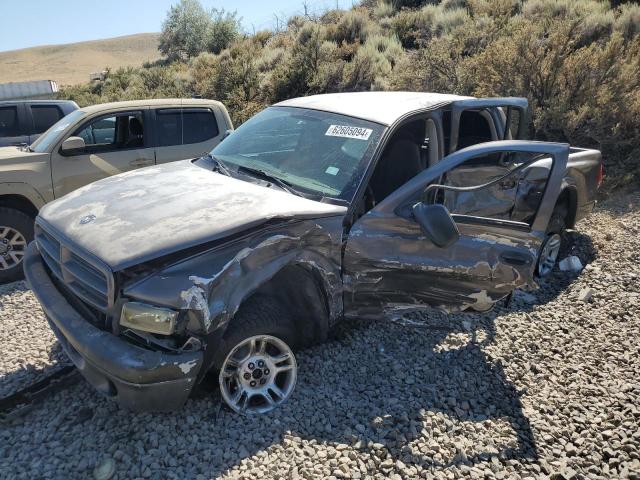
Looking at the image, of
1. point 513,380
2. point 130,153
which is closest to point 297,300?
point 513,380

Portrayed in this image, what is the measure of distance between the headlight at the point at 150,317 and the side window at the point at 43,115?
24.7 ft

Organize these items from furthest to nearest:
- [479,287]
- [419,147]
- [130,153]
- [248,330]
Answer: [130,153] < [419,147] < [479,287] < [248,330]

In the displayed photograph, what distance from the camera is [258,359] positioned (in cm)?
307

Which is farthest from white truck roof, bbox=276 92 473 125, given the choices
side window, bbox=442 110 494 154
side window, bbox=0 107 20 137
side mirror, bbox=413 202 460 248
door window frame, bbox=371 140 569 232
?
side window, bbox=0 107 20 137

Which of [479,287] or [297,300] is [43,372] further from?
[479,287]

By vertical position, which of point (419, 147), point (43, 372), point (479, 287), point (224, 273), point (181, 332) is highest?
point (419, 147)

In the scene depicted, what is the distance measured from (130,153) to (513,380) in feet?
16.2

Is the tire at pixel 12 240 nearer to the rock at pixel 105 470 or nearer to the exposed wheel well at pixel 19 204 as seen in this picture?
the exposed wheel well at pixel 19 204

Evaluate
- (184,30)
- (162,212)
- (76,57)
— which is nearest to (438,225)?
(162,212)

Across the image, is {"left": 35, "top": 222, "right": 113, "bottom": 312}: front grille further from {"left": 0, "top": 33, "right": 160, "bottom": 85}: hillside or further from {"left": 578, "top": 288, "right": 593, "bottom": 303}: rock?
{"left": 0, "top": 33, "right": 160, "bottom": 85}: hillside

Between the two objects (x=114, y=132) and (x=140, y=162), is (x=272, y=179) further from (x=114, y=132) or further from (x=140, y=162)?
(x=114, y=132)

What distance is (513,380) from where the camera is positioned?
11.8 ft

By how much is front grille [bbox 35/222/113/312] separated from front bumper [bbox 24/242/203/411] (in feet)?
0.56

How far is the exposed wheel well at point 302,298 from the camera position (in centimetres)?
317
